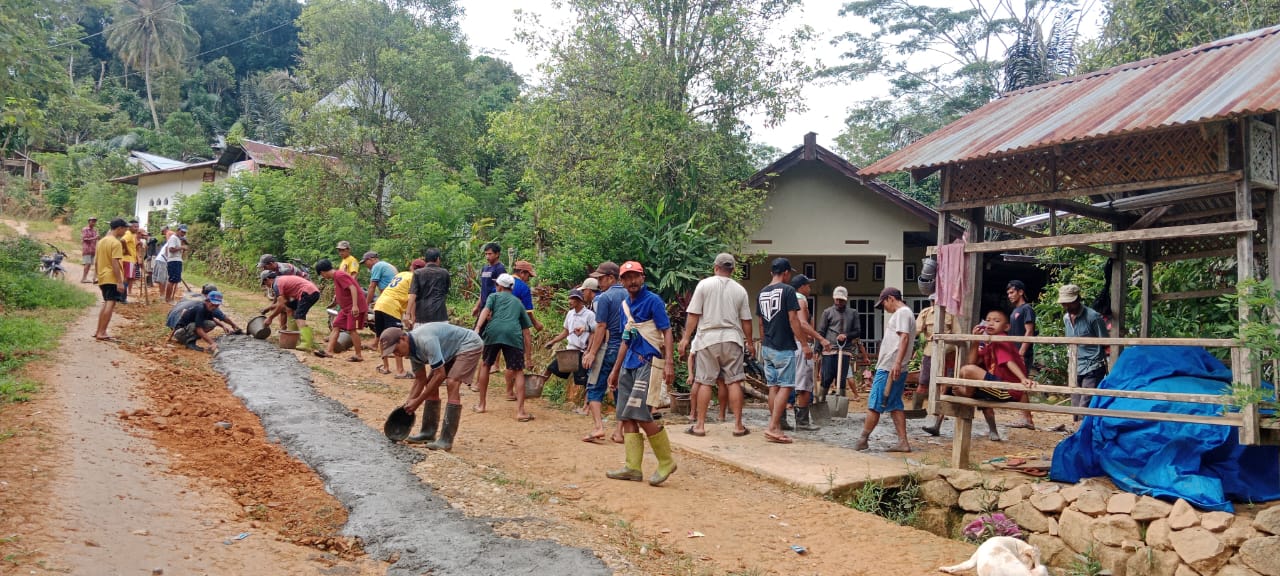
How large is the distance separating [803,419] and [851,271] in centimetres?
963

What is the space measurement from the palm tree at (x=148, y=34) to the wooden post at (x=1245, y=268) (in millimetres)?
49573

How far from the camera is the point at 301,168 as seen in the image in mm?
22125

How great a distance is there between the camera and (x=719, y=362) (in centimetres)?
804

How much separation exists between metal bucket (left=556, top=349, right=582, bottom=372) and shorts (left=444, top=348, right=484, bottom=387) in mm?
2242

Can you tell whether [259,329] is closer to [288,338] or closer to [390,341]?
[288,338]

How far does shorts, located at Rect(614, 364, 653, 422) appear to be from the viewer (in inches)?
255

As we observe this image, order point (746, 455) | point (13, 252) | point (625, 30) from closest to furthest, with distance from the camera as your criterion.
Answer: point (746, 455), point (625, 30), point (13, 252)

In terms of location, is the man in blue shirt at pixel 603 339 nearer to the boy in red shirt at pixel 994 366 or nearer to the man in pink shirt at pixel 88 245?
the boy in red shirt at pixel 994 366

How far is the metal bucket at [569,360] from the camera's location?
9398 millimetres

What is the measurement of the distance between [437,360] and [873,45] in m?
27.7

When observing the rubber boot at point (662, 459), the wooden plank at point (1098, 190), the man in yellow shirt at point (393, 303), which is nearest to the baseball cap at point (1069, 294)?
the wooden plank at point (1098, 190)

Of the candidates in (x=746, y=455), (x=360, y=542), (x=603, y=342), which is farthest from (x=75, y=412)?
(x=746, y=455)

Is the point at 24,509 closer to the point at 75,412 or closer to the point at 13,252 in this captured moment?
the point at 75,412

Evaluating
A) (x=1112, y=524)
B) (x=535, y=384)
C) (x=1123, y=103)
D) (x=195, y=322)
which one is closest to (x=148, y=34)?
(x=195, y=322)
